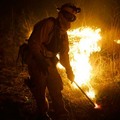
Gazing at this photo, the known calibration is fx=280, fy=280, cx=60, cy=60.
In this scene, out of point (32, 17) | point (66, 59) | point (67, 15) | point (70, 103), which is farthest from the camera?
point (32, 17)

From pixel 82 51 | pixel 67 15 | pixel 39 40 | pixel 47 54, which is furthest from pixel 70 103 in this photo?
pixel 82 51

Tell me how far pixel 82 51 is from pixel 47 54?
4.03 m

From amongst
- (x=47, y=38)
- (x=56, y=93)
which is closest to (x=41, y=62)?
(x=47, y=38)

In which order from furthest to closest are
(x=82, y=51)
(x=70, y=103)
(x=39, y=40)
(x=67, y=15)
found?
1. (x=82, y=51)
2. (x=70, y=103)
3. (x=67, y=15)
4. (x=39, y=40)

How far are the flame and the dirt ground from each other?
2.02 feet

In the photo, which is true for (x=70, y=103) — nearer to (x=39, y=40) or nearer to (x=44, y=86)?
(x=44, y=86)

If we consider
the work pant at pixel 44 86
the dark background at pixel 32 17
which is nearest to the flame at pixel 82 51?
the dark background at pixel 32 17

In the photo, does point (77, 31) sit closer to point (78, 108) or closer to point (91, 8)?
point (91, 8)

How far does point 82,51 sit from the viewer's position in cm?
938

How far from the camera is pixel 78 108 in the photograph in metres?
6.39

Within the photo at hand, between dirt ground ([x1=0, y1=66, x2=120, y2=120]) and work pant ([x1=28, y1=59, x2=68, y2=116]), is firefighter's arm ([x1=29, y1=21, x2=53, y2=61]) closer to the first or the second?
work pant ([x1=28, y1=59, x2=68, y2=116])

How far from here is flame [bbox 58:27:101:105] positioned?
834cm

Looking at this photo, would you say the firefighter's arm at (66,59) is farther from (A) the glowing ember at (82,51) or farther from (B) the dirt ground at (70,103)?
(A) the glowing ember at (82,51)

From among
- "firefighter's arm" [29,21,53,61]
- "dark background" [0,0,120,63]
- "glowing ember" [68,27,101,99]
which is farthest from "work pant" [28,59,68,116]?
"dark background" [0,0,120,63]
